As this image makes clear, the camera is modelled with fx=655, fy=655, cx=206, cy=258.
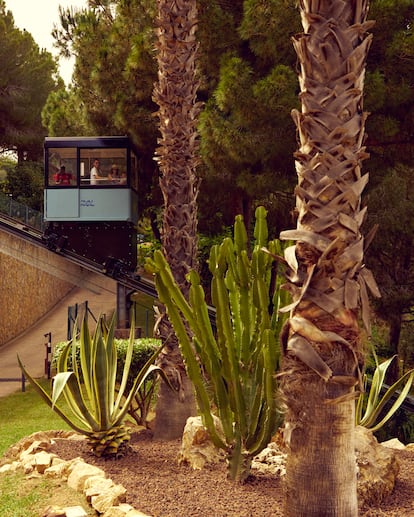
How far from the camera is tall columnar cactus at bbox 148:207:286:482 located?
483 centimetres

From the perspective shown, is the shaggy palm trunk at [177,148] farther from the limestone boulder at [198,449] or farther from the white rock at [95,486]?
the white rock at [95,486]

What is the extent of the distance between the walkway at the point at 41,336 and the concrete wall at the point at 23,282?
35cm

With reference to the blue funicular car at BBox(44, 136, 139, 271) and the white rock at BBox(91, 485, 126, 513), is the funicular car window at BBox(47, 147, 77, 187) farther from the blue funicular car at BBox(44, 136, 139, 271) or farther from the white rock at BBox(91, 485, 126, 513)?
the white rock at BBox(91, 485, 126, 513)

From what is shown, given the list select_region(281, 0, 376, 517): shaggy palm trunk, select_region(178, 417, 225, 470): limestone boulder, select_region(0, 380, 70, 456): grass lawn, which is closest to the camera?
select_region(281, 0, 376, 517): shaggy palm trunk

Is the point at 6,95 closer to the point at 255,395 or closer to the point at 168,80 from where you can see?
the point at 168,80

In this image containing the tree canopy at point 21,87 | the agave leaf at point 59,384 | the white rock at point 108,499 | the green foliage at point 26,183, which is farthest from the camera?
the tree canopy at point 21,87

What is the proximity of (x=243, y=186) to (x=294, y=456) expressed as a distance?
9.90 meters

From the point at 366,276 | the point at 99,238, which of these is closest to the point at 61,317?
the point at 99,238

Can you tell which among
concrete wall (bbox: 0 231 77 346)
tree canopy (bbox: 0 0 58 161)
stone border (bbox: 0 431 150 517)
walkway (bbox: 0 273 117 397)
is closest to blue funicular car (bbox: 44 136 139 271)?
walkway (bbox: 0 273 117 397)

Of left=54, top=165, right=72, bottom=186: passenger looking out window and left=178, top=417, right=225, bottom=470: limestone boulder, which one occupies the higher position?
left=54, top=165, right=72, bottom=186: passenger looking out window

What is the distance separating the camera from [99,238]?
16984 millimetres

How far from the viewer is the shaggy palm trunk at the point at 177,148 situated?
7512 mm

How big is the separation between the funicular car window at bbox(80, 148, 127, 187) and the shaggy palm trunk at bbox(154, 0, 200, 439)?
28.2 ft

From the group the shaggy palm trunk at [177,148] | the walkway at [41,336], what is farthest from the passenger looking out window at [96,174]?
the shaggy palm trunk at [177,148]
